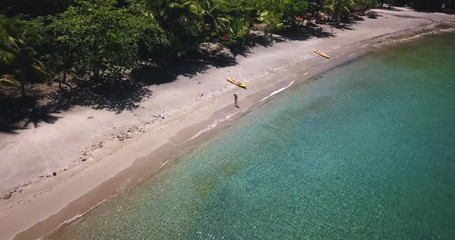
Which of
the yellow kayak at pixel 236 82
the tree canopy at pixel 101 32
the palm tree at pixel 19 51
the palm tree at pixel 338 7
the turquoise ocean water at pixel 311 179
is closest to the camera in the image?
the turquoise ocean water at pixel 311 179

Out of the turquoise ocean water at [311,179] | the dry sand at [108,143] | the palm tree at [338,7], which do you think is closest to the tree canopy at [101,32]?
the dry sand at [108,143]

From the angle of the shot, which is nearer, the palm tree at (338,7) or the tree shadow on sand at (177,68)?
the tree shadow on sand at (177,68)

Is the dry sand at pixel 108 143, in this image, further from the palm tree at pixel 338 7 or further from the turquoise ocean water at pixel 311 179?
the palm tree at pixel 338 7

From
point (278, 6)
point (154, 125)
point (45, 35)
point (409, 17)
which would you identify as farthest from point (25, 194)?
point (409, 17)

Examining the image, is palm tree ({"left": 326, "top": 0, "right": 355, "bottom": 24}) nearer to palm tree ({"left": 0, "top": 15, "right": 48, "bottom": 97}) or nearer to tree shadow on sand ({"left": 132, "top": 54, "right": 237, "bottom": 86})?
tree shadow on sand ({"left": 132, "top": 54, "right": 237, "bottom": 86})

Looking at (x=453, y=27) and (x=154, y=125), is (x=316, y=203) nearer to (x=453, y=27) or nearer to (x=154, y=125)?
(x=154, y=125)

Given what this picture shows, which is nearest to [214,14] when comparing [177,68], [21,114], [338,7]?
[177,68]

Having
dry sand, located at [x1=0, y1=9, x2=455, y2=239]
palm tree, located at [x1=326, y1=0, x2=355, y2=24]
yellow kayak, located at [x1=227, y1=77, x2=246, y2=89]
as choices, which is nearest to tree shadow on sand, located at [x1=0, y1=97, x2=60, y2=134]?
dry sand, located at [x1=0, y1=9, x2=455, y2=239]
